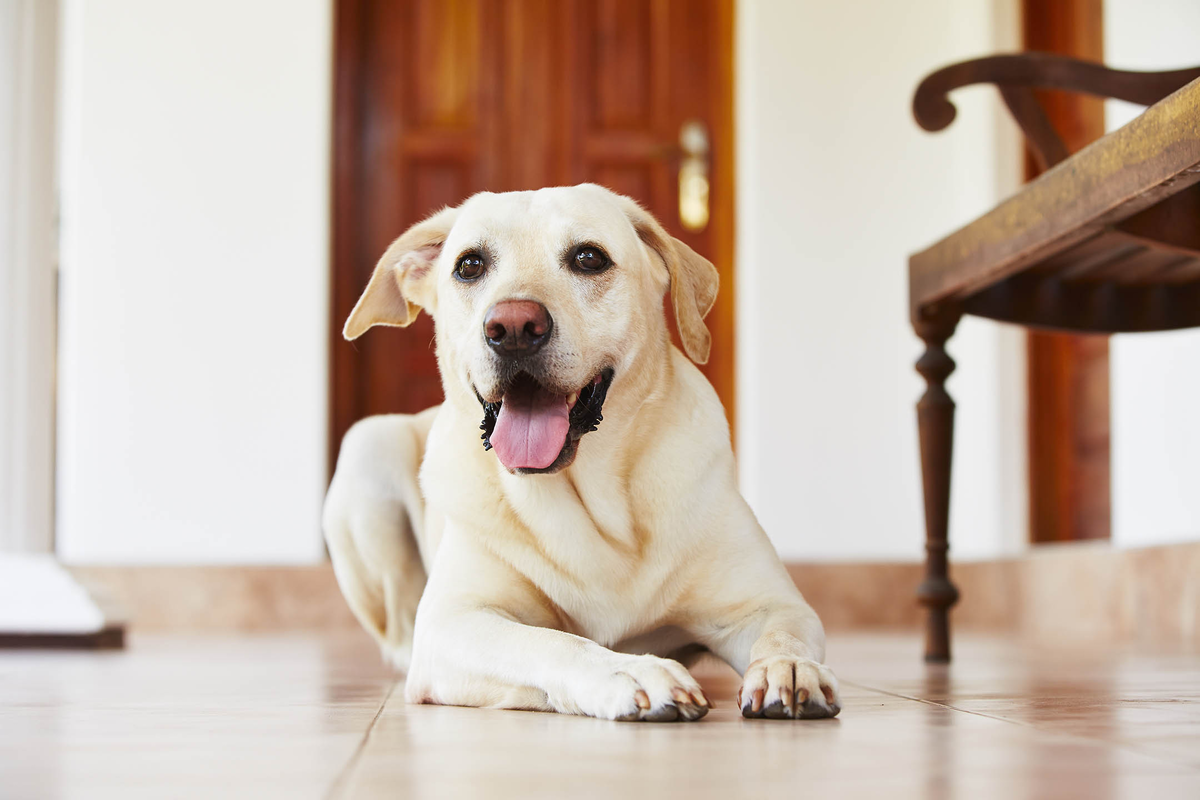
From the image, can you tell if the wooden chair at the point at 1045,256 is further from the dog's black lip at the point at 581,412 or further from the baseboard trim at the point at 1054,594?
the baseboard trim at the point at 1054,594

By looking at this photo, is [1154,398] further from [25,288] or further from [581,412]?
[25,288]

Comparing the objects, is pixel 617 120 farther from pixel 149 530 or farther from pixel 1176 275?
pixel 1176 275

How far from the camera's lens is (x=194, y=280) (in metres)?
4.54

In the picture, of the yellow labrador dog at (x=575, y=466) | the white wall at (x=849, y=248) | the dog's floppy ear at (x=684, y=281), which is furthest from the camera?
the white wall at (x=849, y=248)

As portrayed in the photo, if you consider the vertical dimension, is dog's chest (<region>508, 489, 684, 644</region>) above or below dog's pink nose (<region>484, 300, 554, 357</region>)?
below

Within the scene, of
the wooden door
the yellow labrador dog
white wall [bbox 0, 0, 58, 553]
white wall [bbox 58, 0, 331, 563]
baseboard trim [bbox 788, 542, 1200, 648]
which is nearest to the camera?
the yellow labrador dog

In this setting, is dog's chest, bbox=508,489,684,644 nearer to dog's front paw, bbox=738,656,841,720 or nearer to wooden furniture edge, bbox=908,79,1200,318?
dog's front paw, bbox=738,656,841,720

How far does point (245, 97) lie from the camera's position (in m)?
4.62

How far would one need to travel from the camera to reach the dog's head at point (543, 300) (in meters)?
1.59

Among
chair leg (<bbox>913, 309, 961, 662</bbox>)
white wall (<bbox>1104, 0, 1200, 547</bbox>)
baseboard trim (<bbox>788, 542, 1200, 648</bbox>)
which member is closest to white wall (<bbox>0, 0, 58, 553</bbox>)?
baseboard trim (<bbox>788, 542, 1200, 648</bbox>)

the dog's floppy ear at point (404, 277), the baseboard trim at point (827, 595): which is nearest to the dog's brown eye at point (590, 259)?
the dog's floppy ear at point (404, 277)

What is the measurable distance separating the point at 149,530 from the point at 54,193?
1329 millimetres

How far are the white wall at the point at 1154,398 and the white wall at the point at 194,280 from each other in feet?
9.09

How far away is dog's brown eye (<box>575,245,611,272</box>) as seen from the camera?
5.65ft
